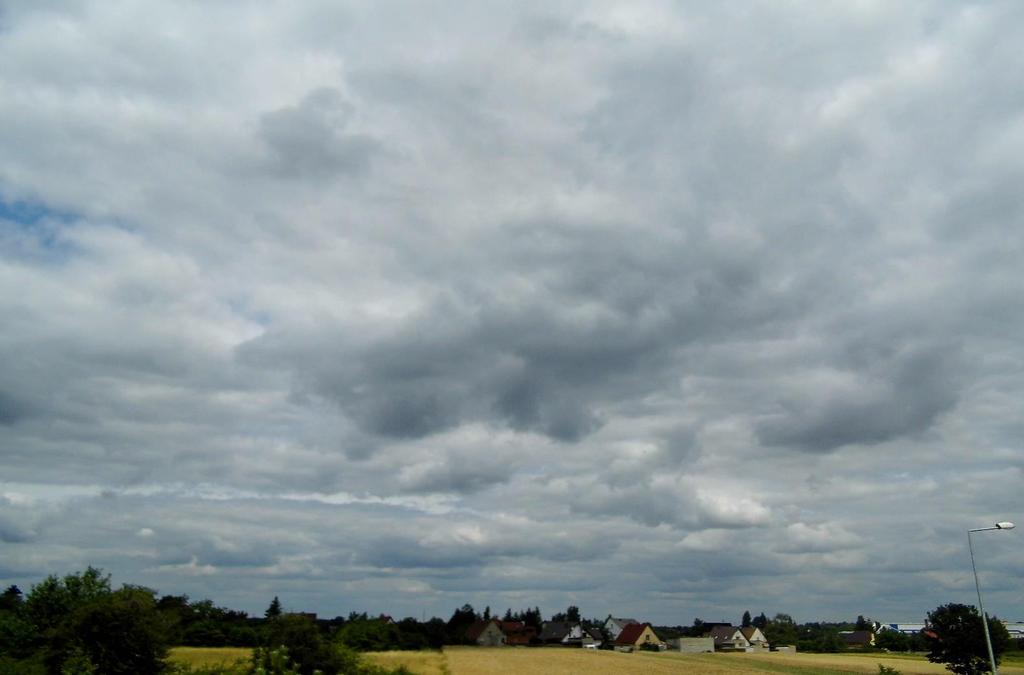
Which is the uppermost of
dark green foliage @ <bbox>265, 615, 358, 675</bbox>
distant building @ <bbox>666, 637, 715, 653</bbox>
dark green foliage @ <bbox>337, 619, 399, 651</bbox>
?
dark green foliage @ <bbox>265, 615, 358, 675</bbox>

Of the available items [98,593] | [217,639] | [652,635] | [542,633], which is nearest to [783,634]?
[652,635]

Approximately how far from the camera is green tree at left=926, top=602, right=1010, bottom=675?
5741 centimetres

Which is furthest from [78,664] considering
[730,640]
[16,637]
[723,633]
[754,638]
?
[754,638]

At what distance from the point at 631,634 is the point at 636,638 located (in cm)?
306

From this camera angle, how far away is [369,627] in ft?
202

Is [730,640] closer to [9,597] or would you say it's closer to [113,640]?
[9,597]

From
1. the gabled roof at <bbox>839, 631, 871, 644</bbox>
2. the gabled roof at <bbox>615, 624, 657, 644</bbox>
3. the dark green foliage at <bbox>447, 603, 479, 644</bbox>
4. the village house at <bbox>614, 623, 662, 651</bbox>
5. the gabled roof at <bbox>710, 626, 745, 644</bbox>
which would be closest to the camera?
the dark green foliage at <bbox>447, 603, 479, 644</bbox>

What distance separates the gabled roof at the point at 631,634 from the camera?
154 metres

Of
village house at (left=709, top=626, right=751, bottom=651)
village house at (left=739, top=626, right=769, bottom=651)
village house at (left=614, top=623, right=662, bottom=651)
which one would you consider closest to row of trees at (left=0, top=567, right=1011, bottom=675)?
village house at (left=614, top=623, right=662, bottom=651)

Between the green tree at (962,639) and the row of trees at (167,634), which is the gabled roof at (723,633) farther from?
the green tree at (962,639)

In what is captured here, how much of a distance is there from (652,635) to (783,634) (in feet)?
146

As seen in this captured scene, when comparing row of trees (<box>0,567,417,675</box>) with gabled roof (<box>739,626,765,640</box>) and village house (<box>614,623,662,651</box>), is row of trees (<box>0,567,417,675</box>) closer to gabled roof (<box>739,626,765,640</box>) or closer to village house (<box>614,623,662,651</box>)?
village house (<box>614,623,662,651</box>)

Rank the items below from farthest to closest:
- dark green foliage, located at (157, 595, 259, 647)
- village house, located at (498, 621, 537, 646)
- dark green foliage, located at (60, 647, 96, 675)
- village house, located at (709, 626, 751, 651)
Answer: village house, located at (709, 626, 751, 651) → village house, located at (498, 621, 537, 646) → dark green foliage, located at (157, 595, 259, 647) → dark green foliage, located at (60, 647, 96, 675)

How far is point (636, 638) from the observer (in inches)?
6043
